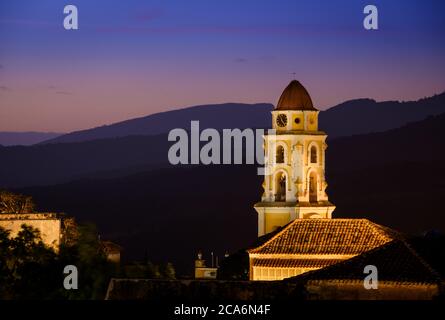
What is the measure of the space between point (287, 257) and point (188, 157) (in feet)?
49.6

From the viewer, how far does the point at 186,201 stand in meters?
141

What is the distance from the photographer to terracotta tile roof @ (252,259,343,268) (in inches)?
3125

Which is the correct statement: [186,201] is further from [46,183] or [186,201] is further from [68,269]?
[68,269]

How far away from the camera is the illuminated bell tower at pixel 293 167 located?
9956 cm

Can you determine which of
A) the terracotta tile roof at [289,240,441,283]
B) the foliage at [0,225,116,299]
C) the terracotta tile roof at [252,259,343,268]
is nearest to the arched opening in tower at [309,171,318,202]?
the terracotta tile roof at [252,259,343,268]

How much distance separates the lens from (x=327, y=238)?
81312 millimetres

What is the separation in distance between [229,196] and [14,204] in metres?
47.8

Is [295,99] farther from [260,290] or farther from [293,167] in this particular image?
[260,290]

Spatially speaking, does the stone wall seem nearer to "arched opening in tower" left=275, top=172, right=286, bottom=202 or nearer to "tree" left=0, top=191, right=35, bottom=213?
"tree" left=0, top=191, right=35, bottom=213

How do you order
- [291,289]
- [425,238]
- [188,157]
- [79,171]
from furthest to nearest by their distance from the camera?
[79,171]
[188,157]
[425,238]
[291,289]

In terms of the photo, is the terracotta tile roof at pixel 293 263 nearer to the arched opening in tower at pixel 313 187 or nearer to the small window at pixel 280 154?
the small window at pixel 280 154

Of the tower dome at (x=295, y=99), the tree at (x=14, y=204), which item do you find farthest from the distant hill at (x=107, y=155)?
the tree at (x=14, y=204)
